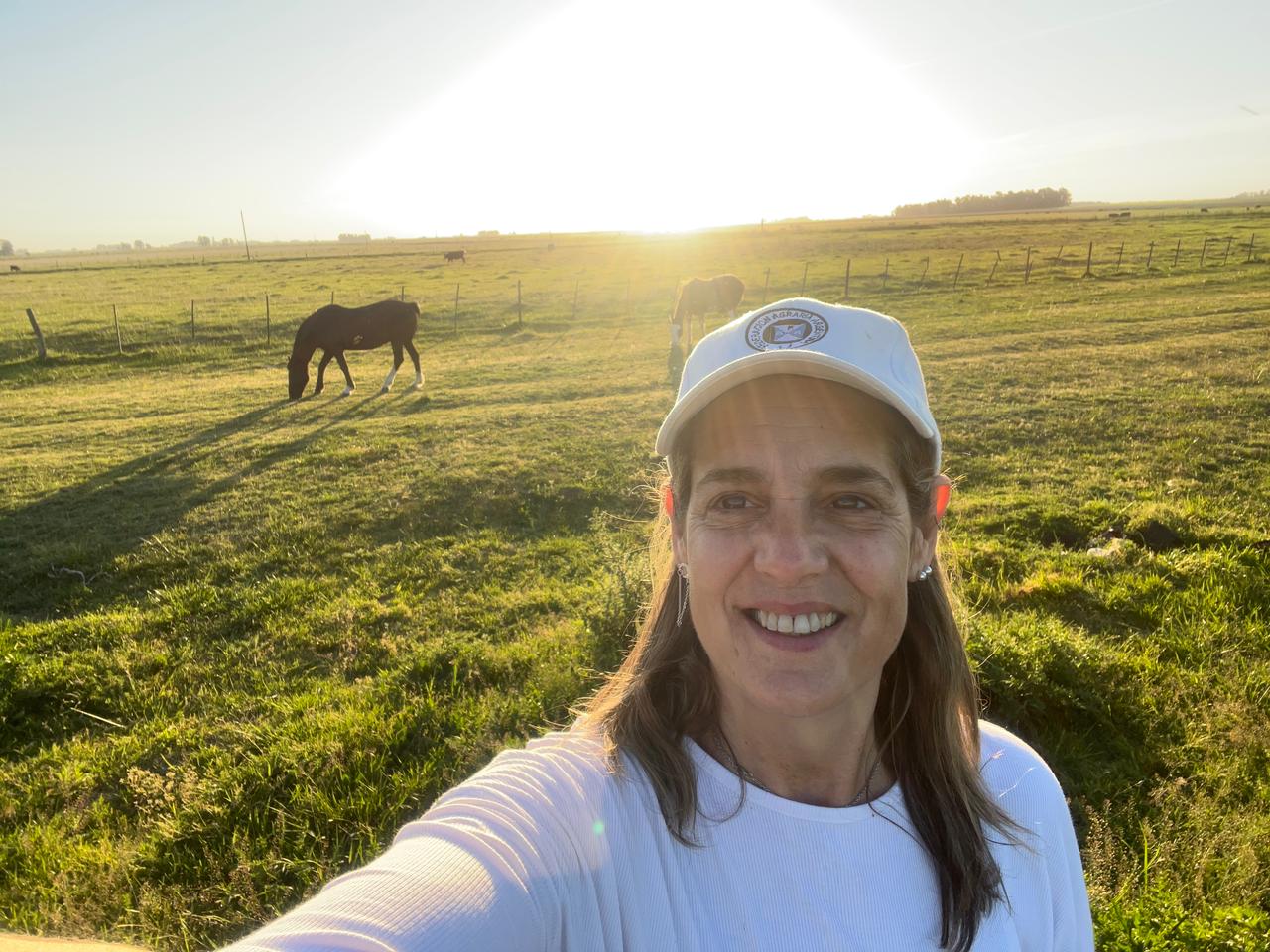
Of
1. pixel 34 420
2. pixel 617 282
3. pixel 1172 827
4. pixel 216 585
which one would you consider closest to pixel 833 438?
pixel 1172 827

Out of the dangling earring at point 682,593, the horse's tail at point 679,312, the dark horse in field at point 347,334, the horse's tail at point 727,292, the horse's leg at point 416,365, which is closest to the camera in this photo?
the dangling earring at point 682,593

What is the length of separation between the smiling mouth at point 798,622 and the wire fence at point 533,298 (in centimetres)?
2282

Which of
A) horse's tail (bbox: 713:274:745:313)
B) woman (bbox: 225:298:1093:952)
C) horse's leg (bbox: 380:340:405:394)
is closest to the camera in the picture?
woman (bbox: 225:298:1093:952)

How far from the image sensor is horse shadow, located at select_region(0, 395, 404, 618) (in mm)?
6289

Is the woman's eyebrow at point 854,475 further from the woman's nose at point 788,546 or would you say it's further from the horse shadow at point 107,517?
the horse shadow at point 107,517

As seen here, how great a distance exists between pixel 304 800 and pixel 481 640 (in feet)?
6.23

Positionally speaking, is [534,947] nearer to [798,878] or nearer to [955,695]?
[798,878]

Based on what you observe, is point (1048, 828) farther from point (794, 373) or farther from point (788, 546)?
point (794, 373)

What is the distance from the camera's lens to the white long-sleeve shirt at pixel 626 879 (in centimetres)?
118

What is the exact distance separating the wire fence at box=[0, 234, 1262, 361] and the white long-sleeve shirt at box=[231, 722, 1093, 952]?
2283cm

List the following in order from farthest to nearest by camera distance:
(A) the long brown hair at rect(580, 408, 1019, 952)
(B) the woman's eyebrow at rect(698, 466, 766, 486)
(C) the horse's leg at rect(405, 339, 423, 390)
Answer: (C) the horse's leg at rect(405, 339, 423, 390), (B) the woman's eyebrow at rect(698, 466, 766, 486), (A) the long brown hair at rect(580, 408, 1019, 952)

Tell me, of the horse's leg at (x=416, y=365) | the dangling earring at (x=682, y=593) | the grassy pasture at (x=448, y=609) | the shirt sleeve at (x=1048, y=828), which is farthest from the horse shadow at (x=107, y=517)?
the shirt sleeve at (x=1048, y=828)

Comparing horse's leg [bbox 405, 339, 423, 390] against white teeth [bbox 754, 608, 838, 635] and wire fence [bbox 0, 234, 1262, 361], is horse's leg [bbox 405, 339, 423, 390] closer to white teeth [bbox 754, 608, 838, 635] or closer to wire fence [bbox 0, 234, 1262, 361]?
wire fence [bbox 0, 234, 1262, 361]

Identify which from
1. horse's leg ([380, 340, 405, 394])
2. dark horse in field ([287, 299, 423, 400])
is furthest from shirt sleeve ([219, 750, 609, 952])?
horse's leg ([380, 340, 405, 394])
